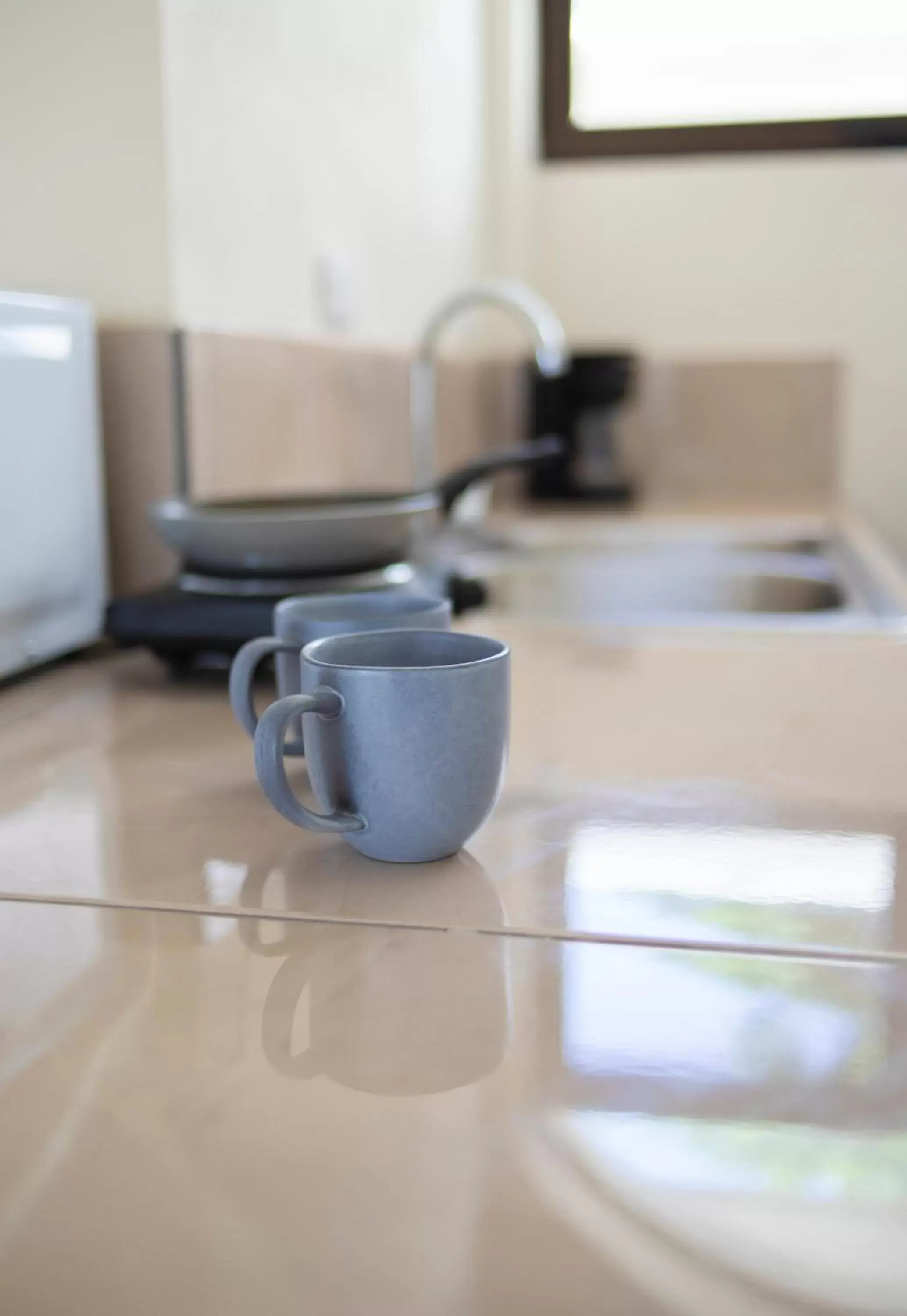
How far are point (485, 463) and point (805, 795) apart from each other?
2.47ft

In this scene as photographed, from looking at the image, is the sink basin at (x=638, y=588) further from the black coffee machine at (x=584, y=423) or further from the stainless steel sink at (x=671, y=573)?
the black coffee machine at (x=584, y=423)

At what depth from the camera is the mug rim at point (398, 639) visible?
57cm

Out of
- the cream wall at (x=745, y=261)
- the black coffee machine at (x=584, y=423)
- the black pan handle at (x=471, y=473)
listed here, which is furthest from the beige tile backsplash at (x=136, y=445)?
the cream wall at (x=745, y=261)

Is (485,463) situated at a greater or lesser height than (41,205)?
lesser

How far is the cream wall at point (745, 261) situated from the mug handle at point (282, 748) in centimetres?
234

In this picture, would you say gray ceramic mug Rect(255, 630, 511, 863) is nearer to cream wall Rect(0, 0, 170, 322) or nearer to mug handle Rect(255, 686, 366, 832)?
mug handle Rect(255, 686, 366, 832)

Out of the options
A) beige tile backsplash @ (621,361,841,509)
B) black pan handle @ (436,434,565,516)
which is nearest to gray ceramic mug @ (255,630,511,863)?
black pan handle @ (436,434,565,516)

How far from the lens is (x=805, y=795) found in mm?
682

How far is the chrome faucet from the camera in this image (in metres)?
1.62

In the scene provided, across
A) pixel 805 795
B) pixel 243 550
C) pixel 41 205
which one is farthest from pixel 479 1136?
pixel 41 205

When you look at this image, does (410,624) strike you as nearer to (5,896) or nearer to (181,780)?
(181,780)

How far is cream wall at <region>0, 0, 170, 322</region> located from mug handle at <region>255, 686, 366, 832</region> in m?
0.68

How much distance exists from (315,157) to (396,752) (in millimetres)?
1171

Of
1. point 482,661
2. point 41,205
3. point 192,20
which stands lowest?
point 482,661
